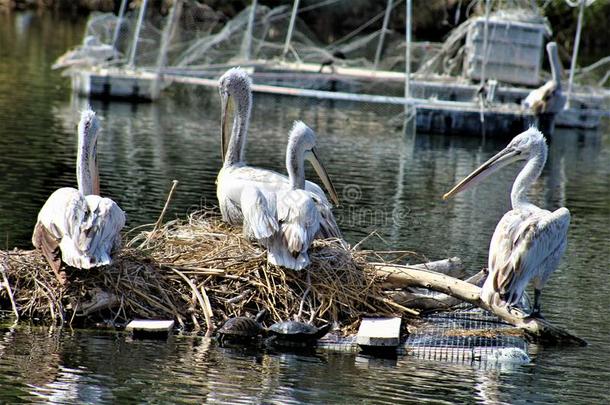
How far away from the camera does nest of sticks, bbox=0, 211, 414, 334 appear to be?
8102 mm

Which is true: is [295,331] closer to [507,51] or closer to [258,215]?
[258,215]

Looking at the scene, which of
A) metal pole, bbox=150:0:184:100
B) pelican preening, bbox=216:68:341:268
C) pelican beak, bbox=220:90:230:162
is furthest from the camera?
metal pole, bbox=150:0:184:100

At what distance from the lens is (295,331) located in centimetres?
773

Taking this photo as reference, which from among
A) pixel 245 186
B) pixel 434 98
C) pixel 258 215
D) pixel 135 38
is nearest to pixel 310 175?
pixel 245 186

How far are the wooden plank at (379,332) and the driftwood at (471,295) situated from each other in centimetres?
40

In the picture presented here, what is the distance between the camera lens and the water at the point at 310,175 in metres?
6.89

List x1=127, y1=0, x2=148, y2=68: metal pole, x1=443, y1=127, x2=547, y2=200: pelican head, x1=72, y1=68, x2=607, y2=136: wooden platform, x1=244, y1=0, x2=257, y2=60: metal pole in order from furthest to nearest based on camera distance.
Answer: x1=244, y1=0, x2=257, y2=60: metal pole < x1=127, y1=0, x2=148, y2=68: metal pole < x1=72, y1=68, x2=607, y2=136: wooden platform < x1=443, y1=127, x2=547, y2=200: pelican head

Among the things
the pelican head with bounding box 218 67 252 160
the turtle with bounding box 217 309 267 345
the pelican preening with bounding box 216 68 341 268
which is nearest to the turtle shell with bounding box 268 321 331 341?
the turtle with bounding box 217 309 267 345

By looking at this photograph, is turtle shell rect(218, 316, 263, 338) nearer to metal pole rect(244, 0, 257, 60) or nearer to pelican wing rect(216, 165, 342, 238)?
pelican wing rect(216, 165, 342, 238)

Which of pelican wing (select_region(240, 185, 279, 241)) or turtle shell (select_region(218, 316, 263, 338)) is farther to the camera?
pelican wing (select_region(240, 185, 279, 241))

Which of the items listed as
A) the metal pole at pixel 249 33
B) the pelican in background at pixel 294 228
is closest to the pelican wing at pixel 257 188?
the pelican in background at pixel 294 228

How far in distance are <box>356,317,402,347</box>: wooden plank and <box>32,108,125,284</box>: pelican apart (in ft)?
5.84

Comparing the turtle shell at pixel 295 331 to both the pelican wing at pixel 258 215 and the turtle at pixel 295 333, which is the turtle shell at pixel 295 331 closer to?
the turtle at pixel 295 333

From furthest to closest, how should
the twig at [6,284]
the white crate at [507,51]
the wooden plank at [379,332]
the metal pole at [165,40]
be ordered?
the white crate at [507,51] < the metal pole at [165,40] < the twig at [6,284] < the wooden plank at [379,332]
